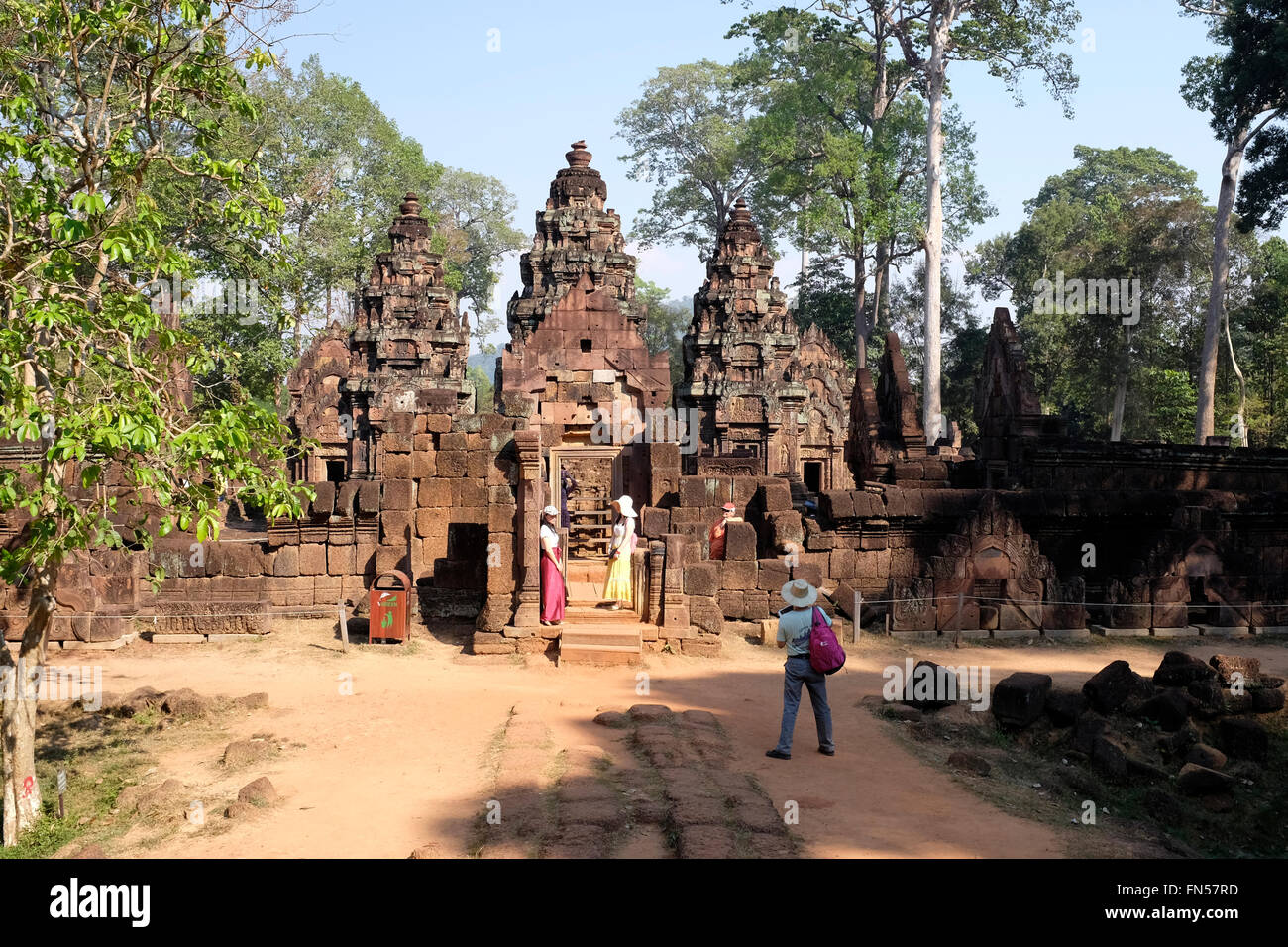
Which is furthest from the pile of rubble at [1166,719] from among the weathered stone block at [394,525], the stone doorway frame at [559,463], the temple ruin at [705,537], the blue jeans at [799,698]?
the weathered stone block at [394,525]

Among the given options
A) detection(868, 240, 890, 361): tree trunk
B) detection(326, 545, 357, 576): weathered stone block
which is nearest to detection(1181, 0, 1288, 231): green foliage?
detection(868, 240, 890, 361): tree trunk

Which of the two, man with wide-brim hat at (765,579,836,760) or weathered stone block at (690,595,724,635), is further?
weathered stone block at (690,595,724,635)

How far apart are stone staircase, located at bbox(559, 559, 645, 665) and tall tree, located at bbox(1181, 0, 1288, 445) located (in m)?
21.6

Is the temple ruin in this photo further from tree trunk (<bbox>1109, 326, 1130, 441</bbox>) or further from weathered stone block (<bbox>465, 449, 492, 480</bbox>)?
tree trunk (<bbox>1109, 326, 1130, 441</bbox>)

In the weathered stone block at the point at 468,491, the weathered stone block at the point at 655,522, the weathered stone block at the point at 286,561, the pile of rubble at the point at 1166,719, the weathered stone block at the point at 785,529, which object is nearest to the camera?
the pile of rubble at the point at 1166,719

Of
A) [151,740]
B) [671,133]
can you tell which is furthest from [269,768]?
[671,133]

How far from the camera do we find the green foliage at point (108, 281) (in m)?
6.70

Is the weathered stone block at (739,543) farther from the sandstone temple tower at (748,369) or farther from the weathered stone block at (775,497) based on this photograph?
the sandstone temple tower at (748,369)

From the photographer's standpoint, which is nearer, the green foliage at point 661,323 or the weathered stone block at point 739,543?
the weathered stone block at point 739,543

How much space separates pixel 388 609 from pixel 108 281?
6.71 m

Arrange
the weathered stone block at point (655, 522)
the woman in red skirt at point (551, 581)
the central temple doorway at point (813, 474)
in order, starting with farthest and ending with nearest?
the central temple doorway at point (813, 474) → the weathered stone block at point (655, 522) → the woman in red skirt at point (551, 581)

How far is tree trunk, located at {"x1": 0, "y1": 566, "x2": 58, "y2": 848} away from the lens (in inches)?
296

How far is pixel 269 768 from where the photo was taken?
340 inches

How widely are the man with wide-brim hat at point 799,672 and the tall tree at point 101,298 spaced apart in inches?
170
